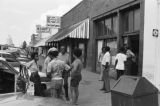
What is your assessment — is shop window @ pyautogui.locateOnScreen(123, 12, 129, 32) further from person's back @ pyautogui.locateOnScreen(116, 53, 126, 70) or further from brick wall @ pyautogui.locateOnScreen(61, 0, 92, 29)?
brick wall @ pyautogui.locateOnScreen(61, 0, 92, 29)

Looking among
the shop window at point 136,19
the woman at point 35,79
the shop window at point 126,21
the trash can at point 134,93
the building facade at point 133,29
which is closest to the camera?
the trash can at point 134,93

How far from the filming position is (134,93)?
3.61 meters

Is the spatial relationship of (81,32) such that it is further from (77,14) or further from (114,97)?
(114,97)

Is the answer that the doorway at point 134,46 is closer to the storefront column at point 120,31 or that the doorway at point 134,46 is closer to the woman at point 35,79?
the storefront column at point 120,31

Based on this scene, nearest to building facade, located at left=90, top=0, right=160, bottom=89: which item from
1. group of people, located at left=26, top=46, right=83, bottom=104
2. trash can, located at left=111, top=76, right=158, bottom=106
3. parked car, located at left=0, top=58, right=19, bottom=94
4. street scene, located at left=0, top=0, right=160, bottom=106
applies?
street scene, located at left=0, top=0, right=160, bottom=106

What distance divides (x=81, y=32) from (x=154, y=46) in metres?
7.70

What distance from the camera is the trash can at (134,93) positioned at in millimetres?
3639

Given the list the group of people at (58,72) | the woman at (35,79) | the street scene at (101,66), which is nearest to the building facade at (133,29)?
the street scene at (101,66)

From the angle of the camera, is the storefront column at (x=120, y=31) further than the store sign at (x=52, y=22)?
No

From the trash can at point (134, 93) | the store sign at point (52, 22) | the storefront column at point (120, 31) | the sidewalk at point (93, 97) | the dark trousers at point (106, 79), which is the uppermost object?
the store sign at point (52, 22)

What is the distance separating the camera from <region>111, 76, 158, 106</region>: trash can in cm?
364

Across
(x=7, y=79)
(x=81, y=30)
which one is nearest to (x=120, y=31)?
(x=81, y=30)

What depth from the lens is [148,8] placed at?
830cm

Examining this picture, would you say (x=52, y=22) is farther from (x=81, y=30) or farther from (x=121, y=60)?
(x=121, y=60)
